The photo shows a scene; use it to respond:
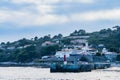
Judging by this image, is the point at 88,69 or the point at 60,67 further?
the point at 88,69

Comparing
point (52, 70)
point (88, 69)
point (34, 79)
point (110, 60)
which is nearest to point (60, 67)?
point (52, 70)

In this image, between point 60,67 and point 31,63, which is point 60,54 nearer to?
point 31,63

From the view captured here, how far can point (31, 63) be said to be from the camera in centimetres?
19612

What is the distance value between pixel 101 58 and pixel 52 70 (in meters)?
76.2

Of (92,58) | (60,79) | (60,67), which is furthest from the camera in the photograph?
(92,58)

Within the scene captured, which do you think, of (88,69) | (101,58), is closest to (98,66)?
(88,69)

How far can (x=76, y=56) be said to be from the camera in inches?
7333

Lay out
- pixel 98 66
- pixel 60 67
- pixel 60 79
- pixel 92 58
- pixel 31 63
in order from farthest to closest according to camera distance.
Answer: pixel 31 63 → pixel 92 58 → pixel 98 66 → pixel 60 67 → pixel 60 79

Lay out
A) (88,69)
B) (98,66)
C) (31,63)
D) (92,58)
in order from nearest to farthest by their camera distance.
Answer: (88,69), (98,66), (92,58), (31,63)

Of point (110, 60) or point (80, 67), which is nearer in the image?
point (80, 67)

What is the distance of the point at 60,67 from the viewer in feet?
382

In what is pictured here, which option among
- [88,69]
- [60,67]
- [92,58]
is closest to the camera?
[60,67]

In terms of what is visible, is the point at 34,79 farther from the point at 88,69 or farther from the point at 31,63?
the point at 31,63

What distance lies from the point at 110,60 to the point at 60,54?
1720cm
